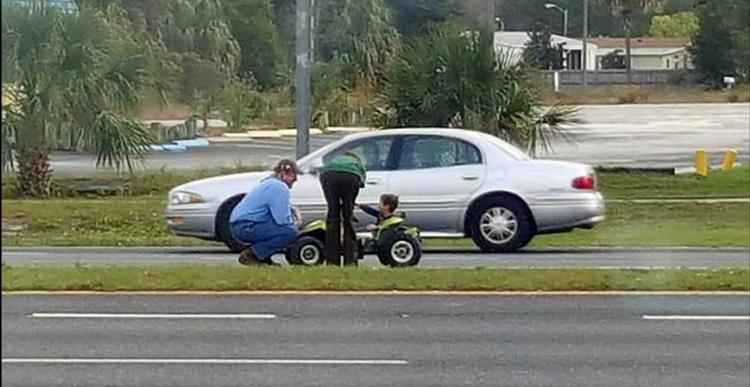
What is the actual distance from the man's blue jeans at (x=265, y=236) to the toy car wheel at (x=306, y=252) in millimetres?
142

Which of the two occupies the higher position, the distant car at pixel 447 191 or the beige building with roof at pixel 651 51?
the beige building with roof at pixel 651 51

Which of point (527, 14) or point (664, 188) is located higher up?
point (527, 14)

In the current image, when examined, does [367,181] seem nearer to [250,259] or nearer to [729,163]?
[250,259]

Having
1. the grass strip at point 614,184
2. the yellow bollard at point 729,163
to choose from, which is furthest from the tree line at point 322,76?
the yellow bollard at point 729,163

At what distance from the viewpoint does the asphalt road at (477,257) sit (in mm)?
15656

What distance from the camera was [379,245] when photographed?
14125 millimetres

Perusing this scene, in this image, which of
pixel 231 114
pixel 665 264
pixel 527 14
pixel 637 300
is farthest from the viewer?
pixel 527 14

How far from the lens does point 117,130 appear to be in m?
26.0

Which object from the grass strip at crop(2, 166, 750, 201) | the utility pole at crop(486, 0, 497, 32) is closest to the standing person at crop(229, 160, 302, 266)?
the grass strip at crop(2, 166, 750, 201)

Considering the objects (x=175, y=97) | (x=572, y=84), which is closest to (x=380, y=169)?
(x=175, y=97)

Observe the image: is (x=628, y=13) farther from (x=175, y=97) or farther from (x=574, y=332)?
(x=574, y=332)

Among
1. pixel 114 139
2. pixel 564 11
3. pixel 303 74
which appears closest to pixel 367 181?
pixel 303 74

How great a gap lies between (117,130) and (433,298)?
48.8ft

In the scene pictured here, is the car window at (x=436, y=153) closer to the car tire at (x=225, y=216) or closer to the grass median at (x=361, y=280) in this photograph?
the car tire at (x=225, y=216)
